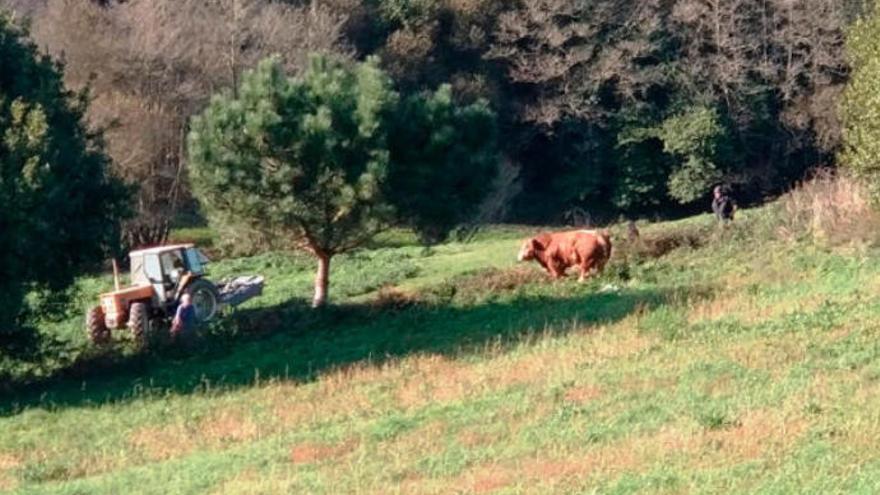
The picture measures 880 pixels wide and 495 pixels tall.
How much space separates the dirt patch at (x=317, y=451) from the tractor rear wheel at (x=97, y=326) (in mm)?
13485

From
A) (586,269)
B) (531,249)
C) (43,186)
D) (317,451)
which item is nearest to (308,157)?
(531,249)

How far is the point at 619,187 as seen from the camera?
191ft

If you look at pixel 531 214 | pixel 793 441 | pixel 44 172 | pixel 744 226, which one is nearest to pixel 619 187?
pixel 531 214

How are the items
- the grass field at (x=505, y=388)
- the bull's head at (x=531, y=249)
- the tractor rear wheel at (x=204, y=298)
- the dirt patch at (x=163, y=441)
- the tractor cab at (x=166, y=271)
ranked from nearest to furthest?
the grass field at (x=505, y=388) → the dirt patch at (x=163, y=441) → the tractor rear wheel at (x=204, y=298) → the bull's head at (x=531, y=249) → the tractor cab at (x=166, y=271)

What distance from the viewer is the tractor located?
29891 mm

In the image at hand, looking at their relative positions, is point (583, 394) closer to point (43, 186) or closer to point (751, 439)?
point (751, 439)

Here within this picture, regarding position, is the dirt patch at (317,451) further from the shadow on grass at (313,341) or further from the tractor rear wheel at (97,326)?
the tractor rear wheel at (97,326)

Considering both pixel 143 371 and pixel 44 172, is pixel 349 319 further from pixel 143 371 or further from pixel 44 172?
pixel 44 172

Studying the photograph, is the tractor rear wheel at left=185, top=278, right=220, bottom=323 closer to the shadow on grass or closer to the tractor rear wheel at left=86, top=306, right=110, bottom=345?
the shadow on grass

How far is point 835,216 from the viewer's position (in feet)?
96.9

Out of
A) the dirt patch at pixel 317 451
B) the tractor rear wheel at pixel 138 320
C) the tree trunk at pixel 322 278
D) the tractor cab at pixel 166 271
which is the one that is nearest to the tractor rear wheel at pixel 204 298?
the tractor cab at pixel 166 271

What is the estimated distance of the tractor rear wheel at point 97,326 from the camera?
29734 mm

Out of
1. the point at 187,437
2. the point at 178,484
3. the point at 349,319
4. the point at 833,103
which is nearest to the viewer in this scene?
the point at 178,484

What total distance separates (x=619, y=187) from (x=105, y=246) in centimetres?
3414
